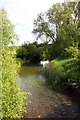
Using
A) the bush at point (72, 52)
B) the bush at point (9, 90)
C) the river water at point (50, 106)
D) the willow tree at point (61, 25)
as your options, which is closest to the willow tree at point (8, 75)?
the bush at point (9, 90)

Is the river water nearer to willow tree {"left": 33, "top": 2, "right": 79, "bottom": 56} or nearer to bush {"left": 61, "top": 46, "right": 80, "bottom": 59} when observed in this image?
bush {"left": 61, "top": 46, "right": 80, "bottom": 59}

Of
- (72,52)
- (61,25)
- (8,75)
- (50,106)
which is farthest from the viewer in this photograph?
(61,25)

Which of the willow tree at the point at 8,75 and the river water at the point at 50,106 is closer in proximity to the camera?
the willow tree at the point at 8,75

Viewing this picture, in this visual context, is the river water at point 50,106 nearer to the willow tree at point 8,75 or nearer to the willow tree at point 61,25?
the willow tree at point 8,75

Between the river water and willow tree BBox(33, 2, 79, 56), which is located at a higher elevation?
willow tree BBox(33, 2, 79, 56)

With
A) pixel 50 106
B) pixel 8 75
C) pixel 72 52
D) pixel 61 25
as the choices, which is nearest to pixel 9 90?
pixel 8 75

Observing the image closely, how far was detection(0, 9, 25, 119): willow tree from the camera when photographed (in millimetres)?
8330

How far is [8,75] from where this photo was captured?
8.90 meters

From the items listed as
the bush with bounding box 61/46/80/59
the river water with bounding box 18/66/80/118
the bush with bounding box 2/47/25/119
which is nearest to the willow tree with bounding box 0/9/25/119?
the bush with bounding box 2/47/25/119

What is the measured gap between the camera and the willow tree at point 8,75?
833 cm

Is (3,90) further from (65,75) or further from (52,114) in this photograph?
(65,75)

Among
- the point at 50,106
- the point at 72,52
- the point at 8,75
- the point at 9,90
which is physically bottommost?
the point at 50,106

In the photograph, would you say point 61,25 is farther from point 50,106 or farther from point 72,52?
point 50,106

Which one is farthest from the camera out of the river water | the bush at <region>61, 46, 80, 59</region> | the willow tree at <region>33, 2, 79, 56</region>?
the willow tree at <region>33, 2, 79, 56</region>
